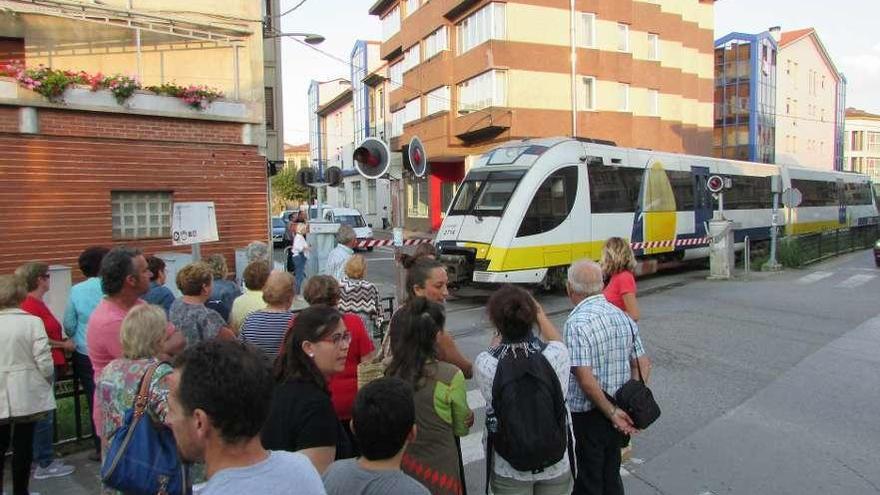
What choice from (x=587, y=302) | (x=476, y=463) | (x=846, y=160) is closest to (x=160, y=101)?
(x=476, y=463)

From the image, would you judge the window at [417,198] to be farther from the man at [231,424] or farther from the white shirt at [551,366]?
the man at [231,424]

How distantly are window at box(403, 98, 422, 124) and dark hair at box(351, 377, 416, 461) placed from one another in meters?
33.3

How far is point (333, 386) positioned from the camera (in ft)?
11.8

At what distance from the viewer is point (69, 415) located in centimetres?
599

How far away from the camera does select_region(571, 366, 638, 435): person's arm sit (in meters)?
3.59

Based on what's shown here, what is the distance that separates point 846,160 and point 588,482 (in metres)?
96.3

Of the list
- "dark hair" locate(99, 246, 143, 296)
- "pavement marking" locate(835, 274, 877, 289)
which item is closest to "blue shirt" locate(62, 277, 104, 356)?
"dark hair" locate(99, 246, 143, 296)

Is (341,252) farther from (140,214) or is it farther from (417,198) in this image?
(417,198)

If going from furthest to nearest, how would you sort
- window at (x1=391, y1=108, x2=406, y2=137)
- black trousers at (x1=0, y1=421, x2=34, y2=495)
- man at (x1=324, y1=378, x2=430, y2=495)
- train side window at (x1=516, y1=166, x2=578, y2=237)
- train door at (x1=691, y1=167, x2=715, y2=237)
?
1. window at (x1=391, y1=108, x2=406, y2=137)
2. train door at (x1=691, y1=167, x2=715, y2=237)
3. train side window at (x1=516, y1=166, x2=578, y2=237)
4. black trousers at (x1=0, y1=421, x2=34, y2=495)
5. man at (x1=324, y1=378, x2=430, y2=495)

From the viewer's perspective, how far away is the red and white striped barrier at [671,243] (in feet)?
53.8

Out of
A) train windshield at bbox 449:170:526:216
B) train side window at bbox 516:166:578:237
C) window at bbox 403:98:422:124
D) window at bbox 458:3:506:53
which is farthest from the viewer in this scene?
window at bbox 403:98:422:124

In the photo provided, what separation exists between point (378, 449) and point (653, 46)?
120 ft

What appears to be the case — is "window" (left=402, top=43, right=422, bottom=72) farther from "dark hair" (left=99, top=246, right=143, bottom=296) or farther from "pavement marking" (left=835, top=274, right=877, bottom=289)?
"dark hair" (left=99, top=246, right=143, bottom=296)

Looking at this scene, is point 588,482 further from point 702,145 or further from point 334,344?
point 702,145
